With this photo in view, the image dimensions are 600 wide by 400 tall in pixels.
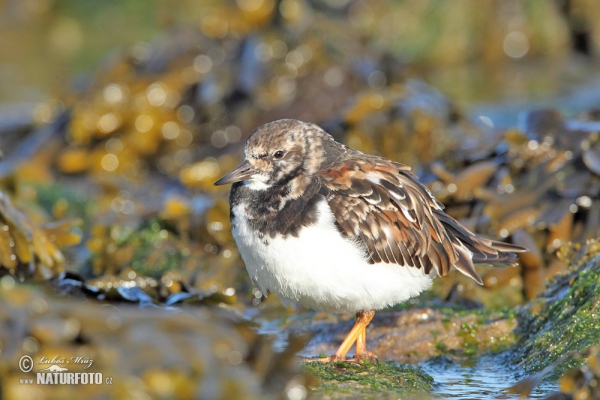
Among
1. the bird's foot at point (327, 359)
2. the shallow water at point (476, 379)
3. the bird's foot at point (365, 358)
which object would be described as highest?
the bird's foot at point (327, 359)

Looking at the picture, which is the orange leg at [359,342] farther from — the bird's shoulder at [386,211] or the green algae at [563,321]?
the green algae at [563,321]

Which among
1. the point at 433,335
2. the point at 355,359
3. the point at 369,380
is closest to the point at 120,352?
the point at 369,380

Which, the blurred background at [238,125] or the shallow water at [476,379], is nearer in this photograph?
the shallow water at [476,379]

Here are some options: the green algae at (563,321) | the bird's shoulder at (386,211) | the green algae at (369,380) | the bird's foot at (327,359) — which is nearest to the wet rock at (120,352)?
the green algae at (369,380)

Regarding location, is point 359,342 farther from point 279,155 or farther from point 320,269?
point 279,155

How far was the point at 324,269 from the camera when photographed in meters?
3.68

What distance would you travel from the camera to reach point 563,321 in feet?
13.0

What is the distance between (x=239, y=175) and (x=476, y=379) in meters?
1.51

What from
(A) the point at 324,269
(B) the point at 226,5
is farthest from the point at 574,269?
(B) the point at 226,5

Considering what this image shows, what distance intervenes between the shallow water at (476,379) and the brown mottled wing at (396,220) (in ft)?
1.53

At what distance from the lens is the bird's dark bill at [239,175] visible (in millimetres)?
3939

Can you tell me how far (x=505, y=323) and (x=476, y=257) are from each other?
0.38 m

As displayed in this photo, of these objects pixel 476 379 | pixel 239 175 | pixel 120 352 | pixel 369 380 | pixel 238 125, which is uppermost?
pixel 239 175

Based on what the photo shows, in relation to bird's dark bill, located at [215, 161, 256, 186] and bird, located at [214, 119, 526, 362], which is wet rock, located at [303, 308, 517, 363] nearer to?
bird, located at [214, 119, 526, 362]
